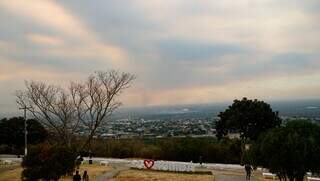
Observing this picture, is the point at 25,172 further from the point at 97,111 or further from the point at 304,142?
the point at 97,111

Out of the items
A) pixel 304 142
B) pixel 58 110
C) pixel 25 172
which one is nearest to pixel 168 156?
pixel 58 110

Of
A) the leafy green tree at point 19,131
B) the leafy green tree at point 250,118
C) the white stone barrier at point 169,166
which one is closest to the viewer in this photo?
the white stone barrier at point 169,166

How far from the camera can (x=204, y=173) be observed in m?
47.3

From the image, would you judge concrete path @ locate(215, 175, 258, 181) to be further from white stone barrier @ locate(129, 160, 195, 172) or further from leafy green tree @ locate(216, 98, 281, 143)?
leafy green tree @ locate(216, 98, 281, 143)

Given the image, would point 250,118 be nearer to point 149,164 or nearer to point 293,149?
point 149,164

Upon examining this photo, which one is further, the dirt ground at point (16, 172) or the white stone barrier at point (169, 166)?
the white stone barrier at point (169, 166)

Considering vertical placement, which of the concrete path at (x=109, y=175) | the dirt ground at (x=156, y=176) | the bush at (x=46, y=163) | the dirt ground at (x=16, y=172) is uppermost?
the bush at (x=46, y=163)

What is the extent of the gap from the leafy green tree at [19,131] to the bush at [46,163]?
37.0 m

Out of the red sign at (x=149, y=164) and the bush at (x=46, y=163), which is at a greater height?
the bush at (x=46, y=163)

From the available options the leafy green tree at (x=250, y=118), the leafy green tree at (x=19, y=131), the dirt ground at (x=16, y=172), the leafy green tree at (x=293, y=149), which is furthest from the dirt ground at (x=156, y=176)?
the leafy green tree at (x=19, y=131)

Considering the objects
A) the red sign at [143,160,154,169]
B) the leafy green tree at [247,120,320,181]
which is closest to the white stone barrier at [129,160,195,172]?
the red sign at [143,160,154,169]

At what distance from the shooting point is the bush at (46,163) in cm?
3312

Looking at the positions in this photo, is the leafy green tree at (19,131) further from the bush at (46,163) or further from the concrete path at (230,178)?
the bush at (46,163)

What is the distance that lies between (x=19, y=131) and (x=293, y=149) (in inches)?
1951
